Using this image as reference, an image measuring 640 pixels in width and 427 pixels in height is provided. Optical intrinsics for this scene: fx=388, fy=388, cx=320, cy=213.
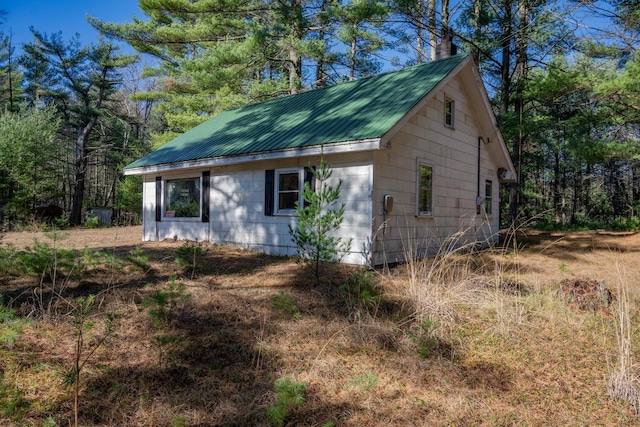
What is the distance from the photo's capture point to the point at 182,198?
11586 mm

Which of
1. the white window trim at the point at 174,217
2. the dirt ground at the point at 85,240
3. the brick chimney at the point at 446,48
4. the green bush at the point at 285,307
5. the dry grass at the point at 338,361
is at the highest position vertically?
the brick chimney at the point at 446,48

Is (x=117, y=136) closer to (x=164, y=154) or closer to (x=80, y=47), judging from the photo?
(x=80, y=47)

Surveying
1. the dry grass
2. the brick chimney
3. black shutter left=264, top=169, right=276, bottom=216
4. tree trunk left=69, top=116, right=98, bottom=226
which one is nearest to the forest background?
tree trunk left=69, top=116, right=98, bottom=226

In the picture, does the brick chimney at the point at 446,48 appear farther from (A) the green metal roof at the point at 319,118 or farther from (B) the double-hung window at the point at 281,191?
(B) the double-hung window at the point at 281,191

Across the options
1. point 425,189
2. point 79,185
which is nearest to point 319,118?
point 425,189

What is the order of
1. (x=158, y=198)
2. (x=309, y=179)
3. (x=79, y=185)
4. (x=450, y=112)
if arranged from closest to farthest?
(x=309, y=179)
(x=450, y=112)
(x=158, y=198)
(x=79, y=185)

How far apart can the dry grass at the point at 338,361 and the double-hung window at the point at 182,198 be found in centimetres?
560

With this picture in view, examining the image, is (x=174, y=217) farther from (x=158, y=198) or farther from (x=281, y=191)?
(x=281, y=191)

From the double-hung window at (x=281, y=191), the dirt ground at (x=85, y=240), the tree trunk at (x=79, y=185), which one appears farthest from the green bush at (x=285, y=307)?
the tree trunk at (x=79, y=185)

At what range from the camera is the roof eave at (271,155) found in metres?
7.00

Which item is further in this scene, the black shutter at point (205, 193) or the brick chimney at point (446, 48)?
the brick chimney at point (446, 48)

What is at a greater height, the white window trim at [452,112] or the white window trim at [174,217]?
the white window trim at [452,112]

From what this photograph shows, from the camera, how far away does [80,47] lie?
927 inches

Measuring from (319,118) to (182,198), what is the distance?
5.01m
